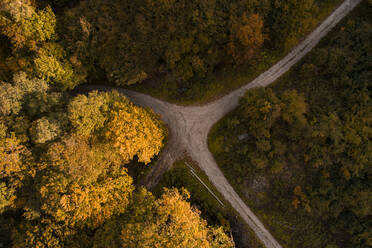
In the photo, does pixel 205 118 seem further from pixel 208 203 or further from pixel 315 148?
pixel 315 148

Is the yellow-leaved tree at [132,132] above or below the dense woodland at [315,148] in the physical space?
above

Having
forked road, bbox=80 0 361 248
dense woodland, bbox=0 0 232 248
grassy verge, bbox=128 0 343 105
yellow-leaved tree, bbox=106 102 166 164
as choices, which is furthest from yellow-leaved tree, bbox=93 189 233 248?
grassy verge, bbox=128 0 343 105

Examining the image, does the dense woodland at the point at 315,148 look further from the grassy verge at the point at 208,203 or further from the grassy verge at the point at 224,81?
the grassy verge at the point at 224,81

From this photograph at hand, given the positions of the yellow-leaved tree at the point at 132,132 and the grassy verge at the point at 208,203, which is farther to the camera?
the grassy verge at the point at 208,203

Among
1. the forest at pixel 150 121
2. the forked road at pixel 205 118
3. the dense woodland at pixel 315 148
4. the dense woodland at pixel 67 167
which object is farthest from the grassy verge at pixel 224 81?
the dense woodland at pixel 67 167

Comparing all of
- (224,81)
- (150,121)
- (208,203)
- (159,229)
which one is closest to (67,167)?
(150,121)

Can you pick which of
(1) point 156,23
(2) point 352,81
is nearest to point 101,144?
(1) point 156,23

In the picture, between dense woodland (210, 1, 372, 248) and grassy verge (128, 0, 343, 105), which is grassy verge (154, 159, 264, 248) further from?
grassy verge (128, 0, 343, 105)
